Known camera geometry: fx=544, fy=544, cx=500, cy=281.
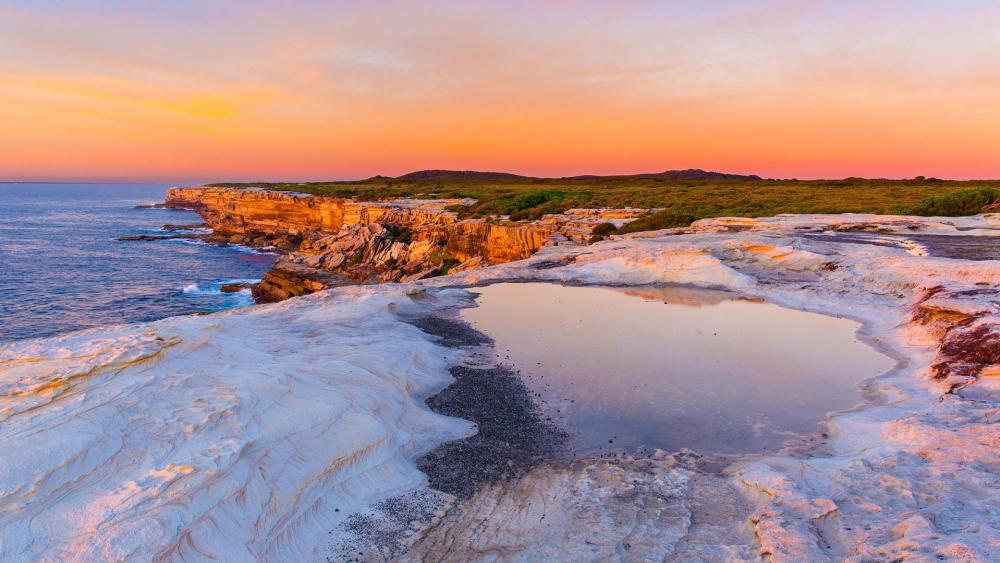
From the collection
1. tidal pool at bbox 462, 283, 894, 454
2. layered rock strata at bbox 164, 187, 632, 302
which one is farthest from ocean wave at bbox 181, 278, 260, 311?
tidal pool at bbox 462, 283, 894, 454

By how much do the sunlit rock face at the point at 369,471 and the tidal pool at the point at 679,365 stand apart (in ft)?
2.17

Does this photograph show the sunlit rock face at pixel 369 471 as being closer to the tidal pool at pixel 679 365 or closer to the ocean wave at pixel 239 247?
the tidal pool at pixel 679 365

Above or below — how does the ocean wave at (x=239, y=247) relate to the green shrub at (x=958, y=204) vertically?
below

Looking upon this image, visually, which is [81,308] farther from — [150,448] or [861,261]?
[861,261]

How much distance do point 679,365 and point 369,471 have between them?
23.7ft

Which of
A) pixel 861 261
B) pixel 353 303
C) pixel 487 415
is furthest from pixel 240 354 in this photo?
pixel 861 261

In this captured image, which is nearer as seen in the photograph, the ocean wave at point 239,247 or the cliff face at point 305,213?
the cliff face at point 305,213

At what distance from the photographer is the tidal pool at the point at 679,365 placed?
8.87 meters

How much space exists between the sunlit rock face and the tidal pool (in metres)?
0.66

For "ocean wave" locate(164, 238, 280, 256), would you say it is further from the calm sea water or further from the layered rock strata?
the layered rock strata

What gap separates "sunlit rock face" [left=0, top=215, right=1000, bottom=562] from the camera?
5375 mm

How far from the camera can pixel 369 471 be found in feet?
23.5

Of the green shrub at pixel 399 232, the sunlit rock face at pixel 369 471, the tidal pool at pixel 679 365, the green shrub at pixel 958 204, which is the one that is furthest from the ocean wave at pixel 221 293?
the green shrub at pixel 958 204

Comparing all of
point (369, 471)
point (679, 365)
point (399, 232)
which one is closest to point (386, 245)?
point (399, 232)
